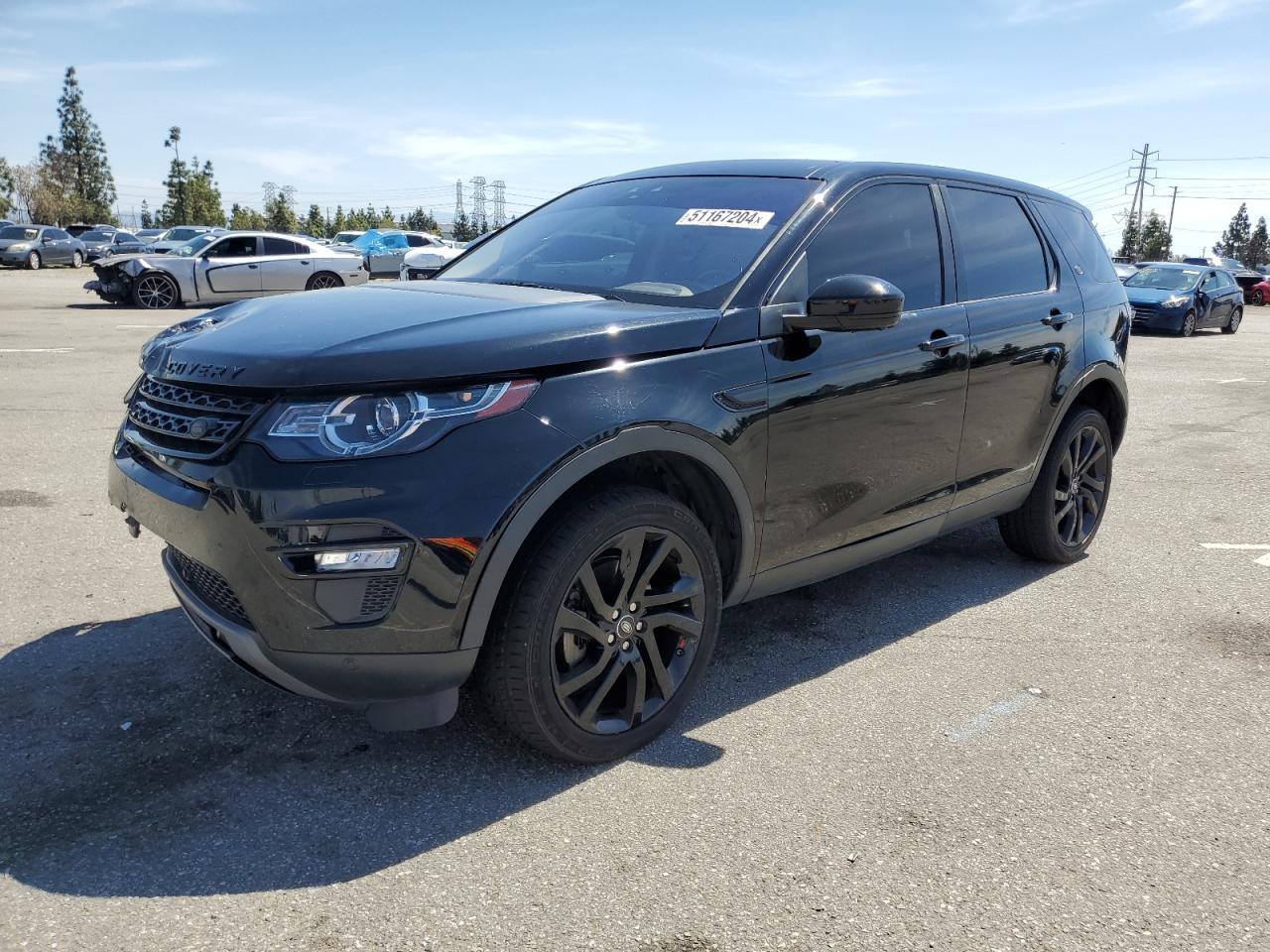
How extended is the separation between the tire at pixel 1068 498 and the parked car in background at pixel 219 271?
16264mm

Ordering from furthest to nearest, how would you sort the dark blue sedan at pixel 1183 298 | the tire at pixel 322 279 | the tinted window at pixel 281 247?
the dark blue sedan at pixel 1183 298, the tire at pixel 322 279, the tinted window at pixel 281 247

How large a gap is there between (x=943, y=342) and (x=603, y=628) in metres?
1.84

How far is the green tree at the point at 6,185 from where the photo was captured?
73.4m

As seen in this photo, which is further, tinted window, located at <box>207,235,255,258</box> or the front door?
tinted window, located at <box>207,235,255,258</box>

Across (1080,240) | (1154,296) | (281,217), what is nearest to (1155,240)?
(281,217)

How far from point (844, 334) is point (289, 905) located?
7.85 ft

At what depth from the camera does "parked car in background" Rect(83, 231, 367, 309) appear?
18.4m

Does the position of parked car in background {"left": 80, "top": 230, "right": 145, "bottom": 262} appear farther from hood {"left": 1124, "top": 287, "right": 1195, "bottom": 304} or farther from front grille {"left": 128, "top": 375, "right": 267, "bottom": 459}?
front grille {"left": 128, "top": 375, "right": 267, "bottom": 459}

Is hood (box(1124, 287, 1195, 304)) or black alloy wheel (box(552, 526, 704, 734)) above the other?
hood (box(1124, 287, 1195, 304))

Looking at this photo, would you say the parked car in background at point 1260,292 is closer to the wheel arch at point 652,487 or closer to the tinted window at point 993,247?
the tinted window at point 993,247

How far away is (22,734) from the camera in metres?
3.07

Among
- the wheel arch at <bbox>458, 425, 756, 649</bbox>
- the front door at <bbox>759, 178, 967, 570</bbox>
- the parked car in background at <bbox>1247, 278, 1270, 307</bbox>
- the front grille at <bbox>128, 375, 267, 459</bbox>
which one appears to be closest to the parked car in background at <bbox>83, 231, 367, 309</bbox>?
the front door at <bbox>759, 178, 967, 570</bbox>

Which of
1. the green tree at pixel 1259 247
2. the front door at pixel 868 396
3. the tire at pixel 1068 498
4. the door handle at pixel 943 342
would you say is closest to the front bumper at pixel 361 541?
the front door at pixel 868 396

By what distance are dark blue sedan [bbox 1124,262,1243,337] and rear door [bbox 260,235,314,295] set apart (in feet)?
52.4
